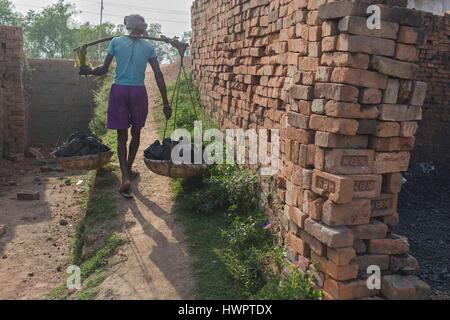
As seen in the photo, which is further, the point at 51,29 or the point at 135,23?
the point at 51,29

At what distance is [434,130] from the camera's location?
827 cm

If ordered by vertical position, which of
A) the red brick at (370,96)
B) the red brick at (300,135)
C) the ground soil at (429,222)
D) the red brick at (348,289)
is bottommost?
the ground soil at (429,222)

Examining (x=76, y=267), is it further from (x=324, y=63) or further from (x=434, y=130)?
(x=434, y=130)

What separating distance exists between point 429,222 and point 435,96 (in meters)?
3.38

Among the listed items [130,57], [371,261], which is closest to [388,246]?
[371,261]

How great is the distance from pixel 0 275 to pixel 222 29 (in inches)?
175

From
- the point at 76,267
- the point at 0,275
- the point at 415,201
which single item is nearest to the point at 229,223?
the point at 76,267

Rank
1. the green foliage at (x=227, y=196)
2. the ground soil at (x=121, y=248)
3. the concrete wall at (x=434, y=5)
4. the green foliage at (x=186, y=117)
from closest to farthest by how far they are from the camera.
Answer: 1. the ground soil at (x=121, y=248)
2. the green foliage at (x=227, y=196)
3. the green foliage at (x=186, y=117)
4. the concrete wall at (x=434, y=5)

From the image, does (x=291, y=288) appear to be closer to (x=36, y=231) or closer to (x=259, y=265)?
(x=259, y=265)

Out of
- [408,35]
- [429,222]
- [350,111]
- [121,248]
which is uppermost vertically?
[408,35]

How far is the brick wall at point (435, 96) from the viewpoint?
7.72 metres

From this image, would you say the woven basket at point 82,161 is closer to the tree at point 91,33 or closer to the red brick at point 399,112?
the red brick at point 399,112

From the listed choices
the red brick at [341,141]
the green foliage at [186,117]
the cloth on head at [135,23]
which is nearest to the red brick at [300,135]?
the red brick at [341,141]

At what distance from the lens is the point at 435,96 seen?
8.06 metres
